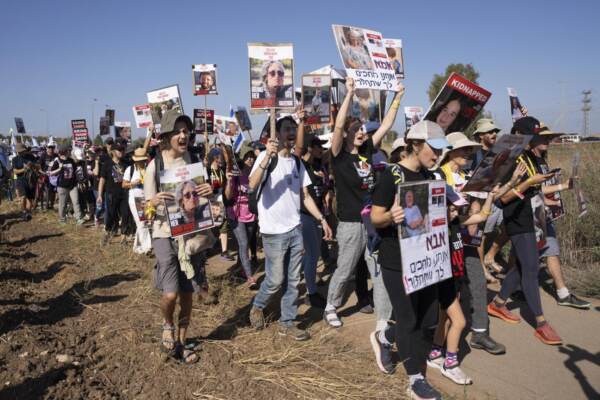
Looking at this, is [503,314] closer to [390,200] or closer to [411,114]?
[390,200]

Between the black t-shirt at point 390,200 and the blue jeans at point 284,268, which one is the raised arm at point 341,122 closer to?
the blue jeans at point 284,268

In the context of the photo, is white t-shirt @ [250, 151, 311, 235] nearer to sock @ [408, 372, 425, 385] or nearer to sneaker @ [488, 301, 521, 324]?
sock @ [408, 372, 425, 385]

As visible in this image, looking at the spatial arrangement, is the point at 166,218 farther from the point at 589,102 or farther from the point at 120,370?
the point at 589,102

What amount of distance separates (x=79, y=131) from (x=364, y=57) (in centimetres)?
1358

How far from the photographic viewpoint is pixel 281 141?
4809 millimetres

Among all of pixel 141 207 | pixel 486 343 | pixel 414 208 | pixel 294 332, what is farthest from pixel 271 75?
pixel 486 343

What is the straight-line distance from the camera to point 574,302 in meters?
5.48

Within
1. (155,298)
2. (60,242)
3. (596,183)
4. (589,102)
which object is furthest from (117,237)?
(589,102)

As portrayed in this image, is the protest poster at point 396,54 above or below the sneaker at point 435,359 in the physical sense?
above

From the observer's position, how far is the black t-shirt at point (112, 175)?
9.77 meters

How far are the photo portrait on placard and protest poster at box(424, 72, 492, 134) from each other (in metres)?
1.73

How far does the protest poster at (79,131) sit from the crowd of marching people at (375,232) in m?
10.3

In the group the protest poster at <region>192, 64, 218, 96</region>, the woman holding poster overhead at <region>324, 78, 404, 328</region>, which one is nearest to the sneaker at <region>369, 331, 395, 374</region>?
the woman holding poster overhead at <region>324, 78, 404, 328</region>

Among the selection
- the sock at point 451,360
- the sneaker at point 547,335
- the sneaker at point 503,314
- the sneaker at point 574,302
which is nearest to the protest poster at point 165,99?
the sneaker at point 503,314
